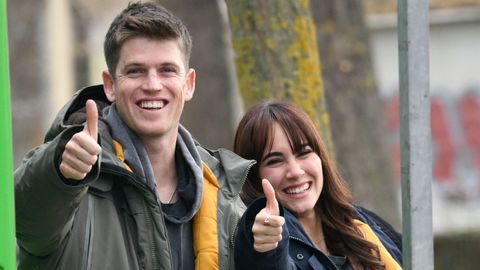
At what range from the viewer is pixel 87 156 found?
3.23 meters

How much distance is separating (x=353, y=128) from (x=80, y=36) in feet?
58.4

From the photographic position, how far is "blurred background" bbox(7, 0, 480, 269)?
344 inches

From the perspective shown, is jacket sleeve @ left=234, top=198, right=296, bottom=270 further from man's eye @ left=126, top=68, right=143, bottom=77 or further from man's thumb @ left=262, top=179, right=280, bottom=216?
man's eye @ left=126, top=68, right=143, bottom=77

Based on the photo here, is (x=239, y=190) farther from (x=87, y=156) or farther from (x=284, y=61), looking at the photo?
(x=284, y=61)

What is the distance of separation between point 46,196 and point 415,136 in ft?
3.29

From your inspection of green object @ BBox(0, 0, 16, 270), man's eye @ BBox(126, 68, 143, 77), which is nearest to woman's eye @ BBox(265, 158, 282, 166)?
man's eye @ BBox(126, 68, 143, 77)

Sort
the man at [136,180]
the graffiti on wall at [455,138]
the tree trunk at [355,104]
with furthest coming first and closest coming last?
the graffiti on wall at [455,138]
the tree trunk at [355,104]
the man at [136,180]

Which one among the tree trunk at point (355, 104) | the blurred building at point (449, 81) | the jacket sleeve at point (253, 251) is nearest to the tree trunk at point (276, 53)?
the jacket sleeve at point (253, 251)

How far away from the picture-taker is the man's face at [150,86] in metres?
3.71

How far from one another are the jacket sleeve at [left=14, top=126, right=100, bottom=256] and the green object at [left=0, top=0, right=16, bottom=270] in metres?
0.27

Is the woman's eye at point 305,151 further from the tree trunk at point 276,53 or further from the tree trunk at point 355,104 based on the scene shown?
the tree trunk at point 355,104

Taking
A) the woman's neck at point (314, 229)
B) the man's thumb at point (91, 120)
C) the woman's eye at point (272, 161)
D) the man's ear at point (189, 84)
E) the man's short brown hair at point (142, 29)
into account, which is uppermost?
the man's short brown hair at point (142, 29)

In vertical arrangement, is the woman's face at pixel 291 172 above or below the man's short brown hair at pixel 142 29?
below

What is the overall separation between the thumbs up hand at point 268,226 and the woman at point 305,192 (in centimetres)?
30
